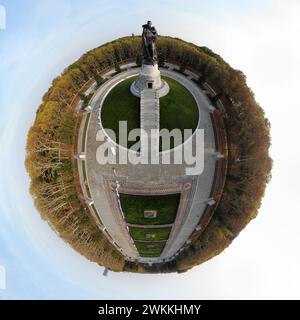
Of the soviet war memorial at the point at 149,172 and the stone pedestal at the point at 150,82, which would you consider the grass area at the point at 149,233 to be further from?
the stone pedestal at the point at 150,82

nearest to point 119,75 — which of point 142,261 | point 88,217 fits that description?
point 88,217

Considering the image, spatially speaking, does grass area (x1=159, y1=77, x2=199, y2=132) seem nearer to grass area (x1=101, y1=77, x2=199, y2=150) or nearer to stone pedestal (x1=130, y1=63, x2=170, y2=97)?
grass area (x1=101, y1=77, x2=199, y2=150)

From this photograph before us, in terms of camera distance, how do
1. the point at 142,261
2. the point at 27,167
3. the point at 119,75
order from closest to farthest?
the point at 27,167 < the point at 142,261 < the point at 119,75

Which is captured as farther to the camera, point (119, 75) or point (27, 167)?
point (119, 75)

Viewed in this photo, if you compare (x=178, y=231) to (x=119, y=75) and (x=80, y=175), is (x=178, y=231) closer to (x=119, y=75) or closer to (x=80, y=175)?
(x=80, y=175)

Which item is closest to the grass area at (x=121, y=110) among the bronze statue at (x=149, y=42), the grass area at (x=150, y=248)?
the bronze statue at (x=149, y=42)

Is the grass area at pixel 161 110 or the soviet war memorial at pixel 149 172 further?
the grass area at pixel 161 110

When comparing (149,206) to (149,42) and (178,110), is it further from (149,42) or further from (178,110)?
(149,42)

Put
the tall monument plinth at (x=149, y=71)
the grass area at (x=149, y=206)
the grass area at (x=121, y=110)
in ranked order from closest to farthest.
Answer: the tall monument plinth at (x=149, y=71) < the grass area at (x=149, y=206) < the grass area at (x=121, y=110)
